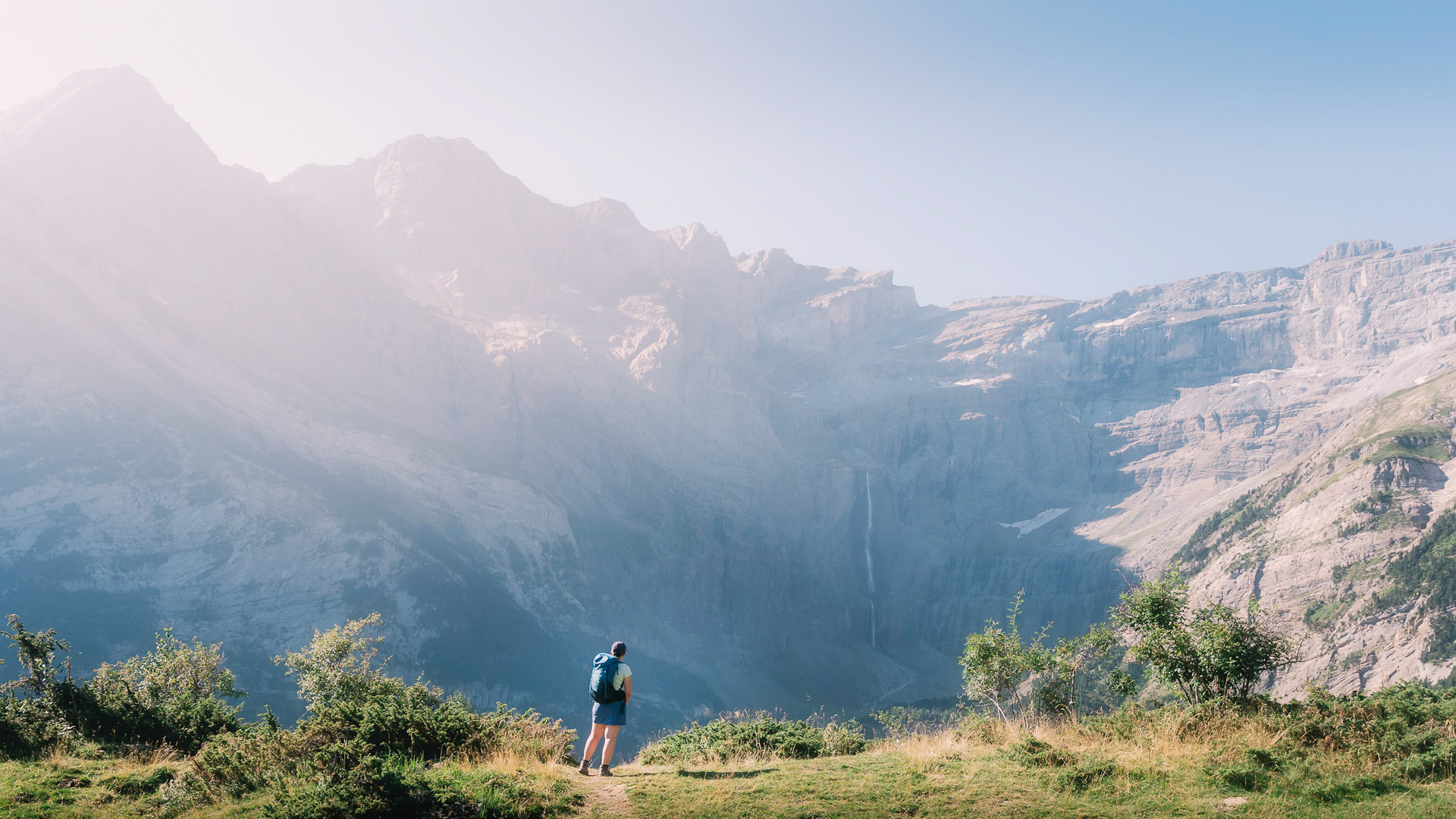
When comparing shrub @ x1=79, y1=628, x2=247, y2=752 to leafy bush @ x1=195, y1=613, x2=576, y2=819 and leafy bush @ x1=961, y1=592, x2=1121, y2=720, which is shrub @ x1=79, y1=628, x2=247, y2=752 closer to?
leafy bush @ x1=195, y1=613, x2=576, y2=819

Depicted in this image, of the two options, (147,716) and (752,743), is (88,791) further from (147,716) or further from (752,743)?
(752,743)

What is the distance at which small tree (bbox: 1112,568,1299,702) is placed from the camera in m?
16.5

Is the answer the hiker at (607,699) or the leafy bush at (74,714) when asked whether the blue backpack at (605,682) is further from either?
the leafy bush at (74,714)

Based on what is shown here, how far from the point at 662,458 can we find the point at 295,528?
290 ft

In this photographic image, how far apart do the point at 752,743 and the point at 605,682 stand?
5098 mm

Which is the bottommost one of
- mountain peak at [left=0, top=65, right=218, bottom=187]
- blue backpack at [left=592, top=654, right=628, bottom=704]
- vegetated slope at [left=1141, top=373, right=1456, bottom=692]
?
vegetated slope at [left=1141, top=373, right=1456, bottom=692]

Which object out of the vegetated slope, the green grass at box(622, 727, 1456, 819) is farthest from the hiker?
the vegetated slope

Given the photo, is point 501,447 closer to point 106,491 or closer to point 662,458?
point 662,458

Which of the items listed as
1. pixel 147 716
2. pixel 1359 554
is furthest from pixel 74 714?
pixel 1359 554

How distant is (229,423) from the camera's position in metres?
117

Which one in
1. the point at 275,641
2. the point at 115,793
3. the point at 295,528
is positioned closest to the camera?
the point at 115,793

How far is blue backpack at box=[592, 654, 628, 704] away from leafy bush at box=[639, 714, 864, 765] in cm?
283

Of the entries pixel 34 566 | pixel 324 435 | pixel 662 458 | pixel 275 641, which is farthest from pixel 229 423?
pixel 662 458

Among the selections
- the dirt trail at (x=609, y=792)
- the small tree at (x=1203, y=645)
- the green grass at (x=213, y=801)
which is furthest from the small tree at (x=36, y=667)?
the small tree at (x=1203, y=645)
